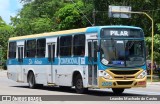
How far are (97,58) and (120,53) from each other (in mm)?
1034

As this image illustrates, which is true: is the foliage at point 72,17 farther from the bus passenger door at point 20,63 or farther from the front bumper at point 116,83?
the front bumper at point 116,83

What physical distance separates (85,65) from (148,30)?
34454 mm

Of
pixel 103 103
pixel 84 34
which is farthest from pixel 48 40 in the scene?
pixel 103 103

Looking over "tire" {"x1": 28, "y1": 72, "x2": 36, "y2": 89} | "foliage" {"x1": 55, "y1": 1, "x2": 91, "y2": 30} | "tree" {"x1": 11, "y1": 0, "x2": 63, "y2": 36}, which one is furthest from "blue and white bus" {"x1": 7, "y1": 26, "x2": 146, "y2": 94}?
"tree" {"x1": 11, "y1": 0, "x2": 63, "y2": 36}

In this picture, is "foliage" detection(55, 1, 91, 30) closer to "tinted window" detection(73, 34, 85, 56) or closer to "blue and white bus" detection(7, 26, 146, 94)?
"blue and white bus" detection(7, 26, 146, 94)

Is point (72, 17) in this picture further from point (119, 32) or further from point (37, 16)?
point (119, 32)

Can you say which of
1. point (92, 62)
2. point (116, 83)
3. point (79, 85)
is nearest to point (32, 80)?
point (79, 85)

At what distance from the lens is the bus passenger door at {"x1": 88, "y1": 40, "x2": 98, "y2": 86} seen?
21.5 m

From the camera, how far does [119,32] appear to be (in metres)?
21.6

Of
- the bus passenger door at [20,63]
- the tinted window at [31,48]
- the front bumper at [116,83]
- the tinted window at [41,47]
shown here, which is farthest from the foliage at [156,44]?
the front bumper at [116,83]

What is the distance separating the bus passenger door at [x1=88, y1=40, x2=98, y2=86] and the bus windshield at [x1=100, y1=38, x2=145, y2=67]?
52cm

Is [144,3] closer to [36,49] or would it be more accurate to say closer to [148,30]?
[148,30]

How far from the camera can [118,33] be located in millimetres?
21547

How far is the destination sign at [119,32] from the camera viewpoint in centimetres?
2142
